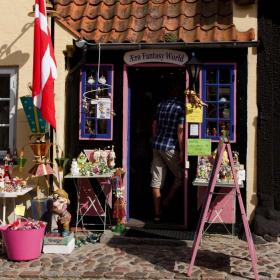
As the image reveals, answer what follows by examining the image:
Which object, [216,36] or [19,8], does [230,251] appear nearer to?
[216,36]

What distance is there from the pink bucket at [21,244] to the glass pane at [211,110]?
3089 millimetres

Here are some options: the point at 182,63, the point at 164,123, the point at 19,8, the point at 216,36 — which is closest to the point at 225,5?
the point at 216,36

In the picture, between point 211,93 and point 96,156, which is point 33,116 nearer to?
point 96,156

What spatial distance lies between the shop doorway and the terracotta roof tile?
2.58 ft

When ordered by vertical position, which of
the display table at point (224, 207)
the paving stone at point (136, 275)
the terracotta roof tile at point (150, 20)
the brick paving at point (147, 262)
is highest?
the terracotta roof tile at point (150, 20)

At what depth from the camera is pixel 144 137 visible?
8633 millimetres

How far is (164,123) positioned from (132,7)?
1980mm

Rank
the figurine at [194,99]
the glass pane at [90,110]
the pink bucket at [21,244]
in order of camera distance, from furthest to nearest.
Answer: the glass pane at [90,110] → the figurine at [194,99] → the pink bucket at [21,244]

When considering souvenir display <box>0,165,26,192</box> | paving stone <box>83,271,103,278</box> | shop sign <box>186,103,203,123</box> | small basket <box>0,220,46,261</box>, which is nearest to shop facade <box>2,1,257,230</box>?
shop sign <box>186,103,203,123</box>

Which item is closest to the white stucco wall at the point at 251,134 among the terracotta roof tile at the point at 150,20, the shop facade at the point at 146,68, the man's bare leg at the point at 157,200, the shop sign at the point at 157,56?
the shop facade at the point at 146,68

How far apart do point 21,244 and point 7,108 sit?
2.54 m

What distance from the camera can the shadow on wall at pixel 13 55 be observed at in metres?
7.43

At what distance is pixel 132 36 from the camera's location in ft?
24.4

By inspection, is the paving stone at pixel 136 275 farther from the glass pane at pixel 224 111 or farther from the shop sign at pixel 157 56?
the shop sign at pixel 157 56
